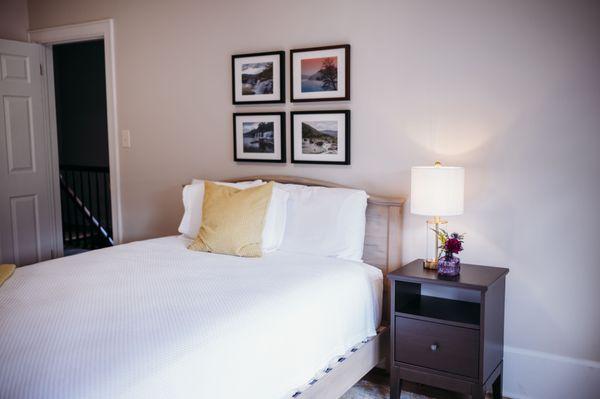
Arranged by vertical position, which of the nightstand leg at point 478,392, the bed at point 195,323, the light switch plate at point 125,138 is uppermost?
→ the light switch plate at point 125,138

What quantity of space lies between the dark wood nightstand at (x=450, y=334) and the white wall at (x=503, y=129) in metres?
0.23

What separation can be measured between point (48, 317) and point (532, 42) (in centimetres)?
247

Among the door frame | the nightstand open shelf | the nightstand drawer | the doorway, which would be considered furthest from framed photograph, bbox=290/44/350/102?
the doorway

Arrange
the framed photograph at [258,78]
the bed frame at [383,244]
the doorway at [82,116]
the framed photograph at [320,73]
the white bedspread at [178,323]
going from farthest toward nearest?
the doorway at [82,116] < the framed photograph at [258,78] < the framed photograph at [320,73] < the bed frame at [383,244] < the white bedspread at [178,323]

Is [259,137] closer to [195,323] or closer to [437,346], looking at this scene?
[437,346]

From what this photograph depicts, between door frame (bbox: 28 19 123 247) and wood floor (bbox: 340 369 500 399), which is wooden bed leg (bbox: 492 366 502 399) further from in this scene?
door frame (bbox: 28 19 123 247)

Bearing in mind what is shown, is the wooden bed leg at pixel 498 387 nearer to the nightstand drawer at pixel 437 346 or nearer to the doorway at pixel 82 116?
the nightstand drawer at pixel 437 346

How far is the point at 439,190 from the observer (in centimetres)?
261

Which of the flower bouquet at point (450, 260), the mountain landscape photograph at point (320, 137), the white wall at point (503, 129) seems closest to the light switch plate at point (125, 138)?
the white wall at point (503, 129)

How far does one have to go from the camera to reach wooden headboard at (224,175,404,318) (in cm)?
302

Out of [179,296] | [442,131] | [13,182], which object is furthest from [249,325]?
[13,182]

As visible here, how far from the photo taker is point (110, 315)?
1938mm

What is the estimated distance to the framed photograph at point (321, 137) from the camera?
3.24 metres

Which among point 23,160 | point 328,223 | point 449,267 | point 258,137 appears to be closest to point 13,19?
point 23,160
